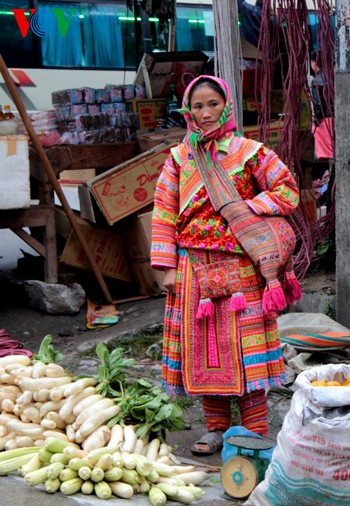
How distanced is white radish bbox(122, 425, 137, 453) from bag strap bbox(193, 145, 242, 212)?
1.10 m

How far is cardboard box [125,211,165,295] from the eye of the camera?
7352 millimetres

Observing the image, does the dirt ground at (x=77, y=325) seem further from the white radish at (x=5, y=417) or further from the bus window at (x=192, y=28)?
the bus window at (x=192, y=28)

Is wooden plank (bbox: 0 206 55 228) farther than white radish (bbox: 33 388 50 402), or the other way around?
wooden plank (bbox: 0 206 55 228)

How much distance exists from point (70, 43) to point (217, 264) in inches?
341

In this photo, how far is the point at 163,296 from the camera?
751 cm

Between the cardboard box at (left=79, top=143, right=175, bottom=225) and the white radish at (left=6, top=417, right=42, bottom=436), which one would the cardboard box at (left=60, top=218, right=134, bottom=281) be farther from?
the white radish at (left=6, top=417, right=42, bottom=436)

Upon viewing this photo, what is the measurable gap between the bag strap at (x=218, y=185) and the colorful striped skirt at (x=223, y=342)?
0.85ft

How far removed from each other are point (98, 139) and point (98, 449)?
4.85m

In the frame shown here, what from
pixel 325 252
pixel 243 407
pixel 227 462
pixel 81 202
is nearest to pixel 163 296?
pixel 81 202

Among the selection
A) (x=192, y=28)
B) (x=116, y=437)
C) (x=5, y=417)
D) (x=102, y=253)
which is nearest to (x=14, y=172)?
(x=102, y=253)

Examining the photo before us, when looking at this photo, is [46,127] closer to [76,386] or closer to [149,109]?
[149,109]

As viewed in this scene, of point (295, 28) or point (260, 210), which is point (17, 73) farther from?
point (260, 210)

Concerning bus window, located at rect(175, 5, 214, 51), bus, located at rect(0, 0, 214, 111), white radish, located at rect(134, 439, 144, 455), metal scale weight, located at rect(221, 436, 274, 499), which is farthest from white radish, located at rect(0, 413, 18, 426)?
bus window, located at rect(175, 5, 214, 51)

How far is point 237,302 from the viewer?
164 inches
